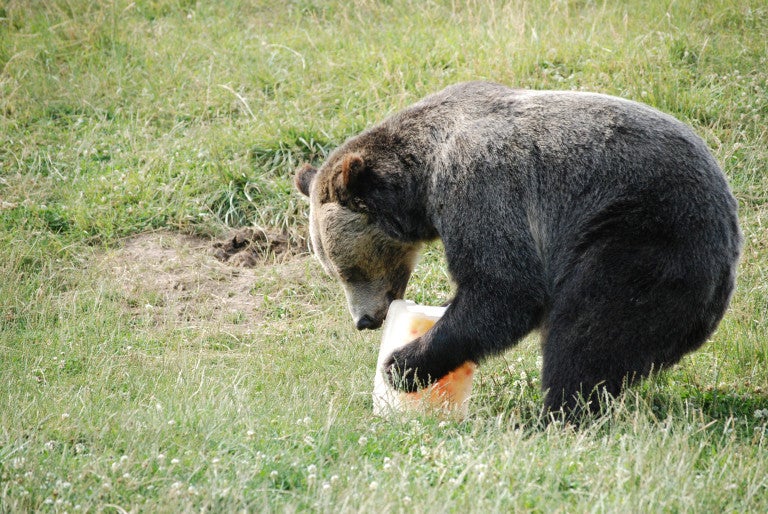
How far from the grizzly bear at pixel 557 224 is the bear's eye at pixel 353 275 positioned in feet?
0.68

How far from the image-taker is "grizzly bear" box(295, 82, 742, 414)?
4938 mm

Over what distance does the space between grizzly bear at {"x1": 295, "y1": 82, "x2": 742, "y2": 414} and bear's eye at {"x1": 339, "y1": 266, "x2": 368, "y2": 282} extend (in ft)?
0.68

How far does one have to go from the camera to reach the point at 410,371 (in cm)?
553

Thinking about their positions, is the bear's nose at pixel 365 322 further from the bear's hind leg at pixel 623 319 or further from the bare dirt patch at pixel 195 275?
the bare dirt patch at pixel 195 275

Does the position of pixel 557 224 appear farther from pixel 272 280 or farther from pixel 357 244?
pixel 272 280

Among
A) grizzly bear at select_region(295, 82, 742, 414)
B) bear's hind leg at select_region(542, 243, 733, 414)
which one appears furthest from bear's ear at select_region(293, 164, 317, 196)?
bear's hind leg at select_region(542, 243, 733, 414)

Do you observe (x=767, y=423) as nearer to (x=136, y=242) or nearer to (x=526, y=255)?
(x=526, y=255)

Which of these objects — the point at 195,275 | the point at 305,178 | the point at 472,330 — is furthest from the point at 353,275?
the point at 195,275

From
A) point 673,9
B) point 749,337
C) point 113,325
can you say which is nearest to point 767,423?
point 749,337

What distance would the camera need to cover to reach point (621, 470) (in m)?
3.85

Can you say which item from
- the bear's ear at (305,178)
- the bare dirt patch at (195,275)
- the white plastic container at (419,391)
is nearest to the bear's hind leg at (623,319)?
the white plastic container at (419,391)

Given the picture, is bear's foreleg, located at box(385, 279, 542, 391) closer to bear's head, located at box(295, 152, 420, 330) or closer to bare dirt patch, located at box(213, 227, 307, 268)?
bear's head, located at box(295, 152, 420, 330)

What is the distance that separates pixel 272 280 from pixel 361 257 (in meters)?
2.38

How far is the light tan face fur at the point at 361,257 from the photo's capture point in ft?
19.9
